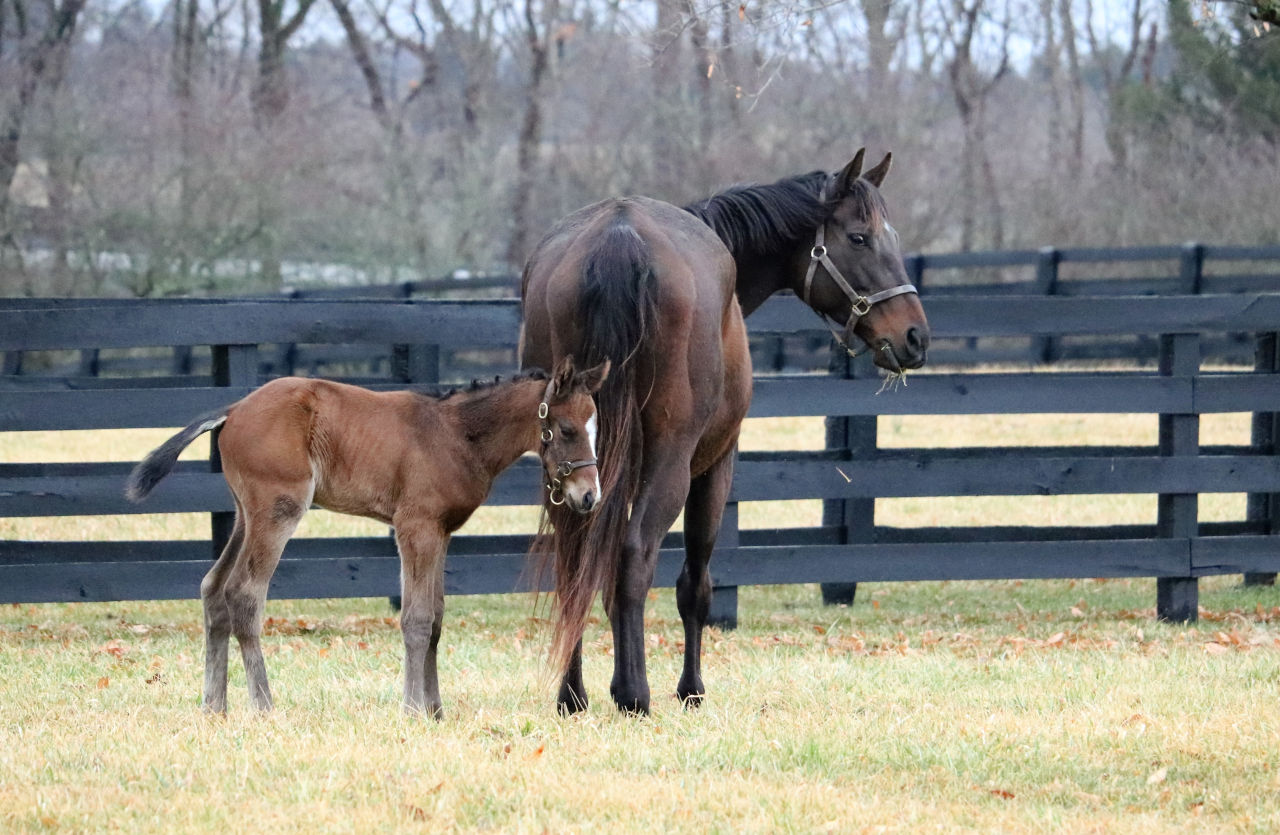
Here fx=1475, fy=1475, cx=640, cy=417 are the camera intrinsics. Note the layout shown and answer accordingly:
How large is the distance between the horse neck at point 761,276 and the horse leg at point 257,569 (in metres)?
2.12

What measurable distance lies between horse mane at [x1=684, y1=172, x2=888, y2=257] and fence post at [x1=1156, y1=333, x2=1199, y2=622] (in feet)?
8.92

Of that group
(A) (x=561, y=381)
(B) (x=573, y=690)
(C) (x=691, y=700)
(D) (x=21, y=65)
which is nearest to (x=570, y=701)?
(B) (x=573, y=690)

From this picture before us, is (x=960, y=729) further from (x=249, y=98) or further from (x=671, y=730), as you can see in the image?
(x=249, y=98)

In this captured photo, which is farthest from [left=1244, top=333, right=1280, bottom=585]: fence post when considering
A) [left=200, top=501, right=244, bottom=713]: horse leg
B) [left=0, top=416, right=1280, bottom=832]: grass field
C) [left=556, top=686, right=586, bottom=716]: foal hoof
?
[left=200, top=501, right=244, bottom=713]: horse leg

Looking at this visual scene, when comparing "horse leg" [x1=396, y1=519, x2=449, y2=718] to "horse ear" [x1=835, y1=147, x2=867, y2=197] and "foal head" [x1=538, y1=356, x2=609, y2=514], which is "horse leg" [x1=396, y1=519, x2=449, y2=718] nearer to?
"foal head" [x1=538, y1=356, x2=609, y2=514]

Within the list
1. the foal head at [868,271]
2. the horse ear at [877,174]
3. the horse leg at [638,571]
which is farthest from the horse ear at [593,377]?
the horse ear at [877,174]

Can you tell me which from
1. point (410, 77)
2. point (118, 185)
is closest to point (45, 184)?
point (118, 185)

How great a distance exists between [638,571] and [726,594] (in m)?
2.93

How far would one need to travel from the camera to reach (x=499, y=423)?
212 inches

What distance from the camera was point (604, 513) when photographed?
16.8 feet

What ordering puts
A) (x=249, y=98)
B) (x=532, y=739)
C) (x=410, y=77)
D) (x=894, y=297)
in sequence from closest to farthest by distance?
(x=532, y=739), (x=894, y=297), (x=249, y=98), (x=410, y=77)

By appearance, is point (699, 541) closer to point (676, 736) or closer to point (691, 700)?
point (691, 700)

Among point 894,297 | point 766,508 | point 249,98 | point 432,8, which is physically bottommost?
point 766,508

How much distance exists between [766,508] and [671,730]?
24.6 ft
